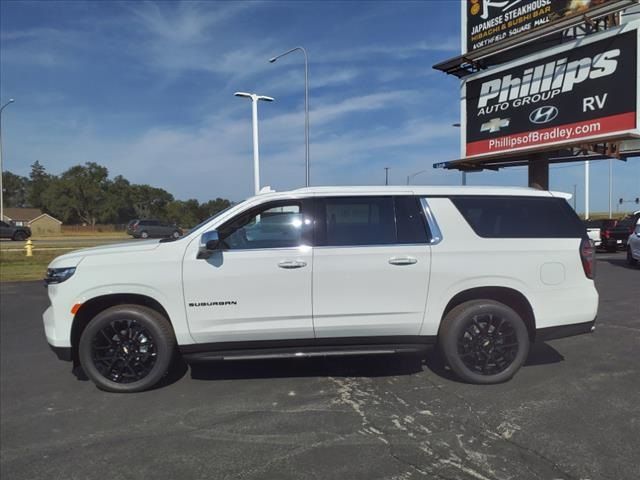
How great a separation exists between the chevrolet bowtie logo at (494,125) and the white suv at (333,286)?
13475mm

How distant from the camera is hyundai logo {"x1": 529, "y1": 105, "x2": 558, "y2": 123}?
1558cm

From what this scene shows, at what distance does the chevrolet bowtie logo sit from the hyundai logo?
3.16ft

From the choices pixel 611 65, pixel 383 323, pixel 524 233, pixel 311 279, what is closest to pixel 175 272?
pixel 311 279

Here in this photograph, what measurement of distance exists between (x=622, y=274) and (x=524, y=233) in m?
10.3

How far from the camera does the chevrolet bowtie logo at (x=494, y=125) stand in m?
17.2

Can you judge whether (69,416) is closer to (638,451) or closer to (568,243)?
(638,451)

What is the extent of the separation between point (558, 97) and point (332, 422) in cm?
1473

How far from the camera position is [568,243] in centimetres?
479

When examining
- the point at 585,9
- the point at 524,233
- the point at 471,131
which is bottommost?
the point at 524,233

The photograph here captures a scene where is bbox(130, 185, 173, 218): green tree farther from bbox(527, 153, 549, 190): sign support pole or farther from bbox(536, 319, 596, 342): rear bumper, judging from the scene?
bbox(536, 319, 596, 342): rear bumper

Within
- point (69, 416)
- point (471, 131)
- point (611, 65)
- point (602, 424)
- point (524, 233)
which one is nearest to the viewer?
point (602, 424)

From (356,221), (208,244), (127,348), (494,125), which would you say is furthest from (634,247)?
(127,348)

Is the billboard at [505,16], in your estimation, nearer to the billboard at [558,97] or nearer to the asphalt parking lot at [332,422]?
the billboard at [558,97]

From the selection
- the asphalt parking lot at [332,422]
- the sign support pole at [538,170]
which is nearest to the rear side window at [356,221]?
the asphalt parking lot at [332,422]
